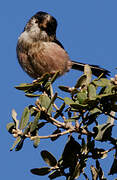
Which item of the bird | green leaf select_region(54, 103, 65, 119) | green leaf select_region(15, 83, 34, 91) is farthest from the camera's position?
the bird

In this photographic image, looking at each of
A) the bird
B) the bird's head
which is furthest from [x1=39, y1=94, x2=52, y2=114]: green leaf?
the bird's head

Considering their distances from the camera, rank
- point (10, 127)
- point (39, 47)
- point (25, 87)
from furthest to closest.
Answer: point (39, 47), point (25, 87), point (10, 127)

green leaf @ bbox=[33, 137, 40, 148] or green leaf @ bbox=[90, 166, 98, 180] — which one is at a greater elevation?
green leaf @ bbox=[33, 137, 40, 148]

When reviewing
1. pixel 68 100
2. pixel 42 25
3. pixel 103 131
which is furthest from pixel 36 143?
pixel 42 25

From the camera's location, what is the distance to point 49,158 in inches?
77.0

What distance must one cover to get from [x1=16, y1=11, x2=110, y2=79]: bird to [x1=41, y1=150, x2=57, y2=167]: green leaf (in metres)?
2.40

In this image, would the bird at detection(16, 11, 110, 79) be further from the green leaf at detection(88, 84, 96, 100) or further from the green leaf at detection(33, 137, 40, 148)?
the green leaf at detection(88, 84, 96, 100)

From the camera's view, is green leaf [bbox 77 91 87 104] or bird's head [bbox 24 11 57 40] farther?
bird's head [bbox 24 11 57 40]

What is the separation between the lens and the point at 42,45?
4406mm

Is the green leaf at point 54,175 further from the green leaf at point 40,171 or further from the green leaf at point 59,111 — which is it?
the green leaf at point 59,111

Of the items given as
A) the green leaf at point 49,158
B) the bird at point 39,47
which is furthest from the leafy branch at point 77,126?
the bird at point 39,47

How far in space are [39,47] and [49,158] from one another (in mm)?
2596

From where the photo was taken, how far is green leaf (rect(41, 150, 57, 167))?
77.0 inches

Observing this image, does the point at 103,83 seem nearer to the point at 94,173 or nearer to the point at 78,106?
the point at 78,106
